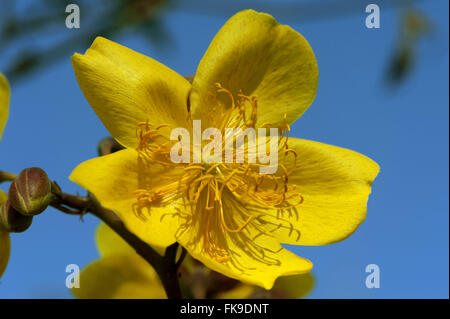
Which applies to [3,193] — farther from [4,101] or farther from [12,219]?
[4,101]

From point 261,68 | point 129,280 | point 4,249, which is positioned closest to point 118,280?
point 129,280

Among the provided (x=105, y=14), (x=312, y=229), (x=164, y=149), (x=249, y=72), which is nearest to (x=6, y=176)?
(x=164, y=149)

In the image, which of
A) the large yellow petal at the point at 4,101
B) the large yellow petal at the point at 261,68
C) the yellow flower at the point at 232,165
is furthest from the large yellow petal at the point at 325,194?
the large yellow petal at the point at 4,101

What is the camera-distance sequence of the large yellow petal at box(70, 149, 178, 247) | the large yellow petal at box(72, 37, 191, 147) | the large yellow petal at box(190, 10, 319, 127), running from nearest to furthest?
the large yellow petal at box(70, 149, 178, 247), the large yellow petal at box(72, 37, 191, 147), the large yellow petal at box(190, 10, 319, 127)

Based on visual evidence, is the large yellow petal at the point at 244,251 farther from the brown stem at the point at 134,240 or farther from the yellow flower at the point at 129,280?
the yellow flower at the point at 129,280

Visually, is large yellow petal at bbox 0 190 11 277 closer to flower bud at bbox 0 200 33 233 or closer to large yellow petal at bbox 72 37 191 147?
flower bud at bbox 0 200 33 233

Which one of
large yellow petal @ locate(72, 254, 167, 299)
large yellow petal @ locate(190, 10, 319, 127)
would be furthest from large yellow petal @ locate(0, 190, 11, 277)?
large yellow petal @ locate(190, 10, 319, 127)

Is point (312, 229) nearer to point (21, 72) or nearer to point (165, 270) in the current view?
point (165, 270)
